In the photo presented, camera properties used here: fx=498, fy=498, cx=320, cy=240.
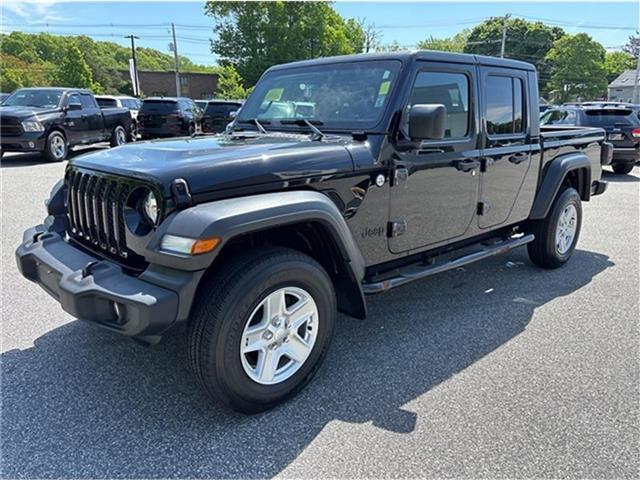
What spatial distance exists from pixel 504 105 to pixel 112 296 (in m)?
3.44

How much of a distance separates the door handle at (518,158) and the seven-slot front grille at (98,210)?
3.15 metres

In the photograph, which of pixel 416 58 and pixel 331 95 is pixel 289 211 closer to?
pixel 331 95

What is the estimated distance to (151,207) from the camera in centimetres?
245

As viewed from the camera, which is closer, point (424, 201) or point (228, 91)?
point (424, 201)

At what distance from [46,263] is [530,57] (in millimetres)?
80658

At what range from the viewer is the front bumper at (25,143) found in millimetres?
11336

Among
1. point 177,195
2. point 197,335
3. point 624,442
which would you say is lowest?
point 624,442

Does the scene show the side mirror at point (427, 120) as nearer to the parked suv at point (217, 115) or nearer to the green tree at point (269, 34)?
the parked suv at point (217, 115)

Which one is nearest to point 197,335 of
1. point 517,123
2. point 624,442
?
point 624,442

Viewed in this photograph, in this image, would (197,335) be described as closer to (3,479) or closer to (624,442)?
(3,479)

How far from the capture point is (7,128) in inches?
443

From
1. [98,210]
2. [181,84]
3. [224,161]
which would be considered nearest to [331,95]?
[224,161]

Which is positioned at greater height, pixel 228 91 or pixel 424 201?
pixel 228 91

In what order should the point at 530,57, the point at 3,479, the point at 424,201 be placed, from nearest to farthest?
the point at 3,479
the point at 424,201
the point at 530,57
